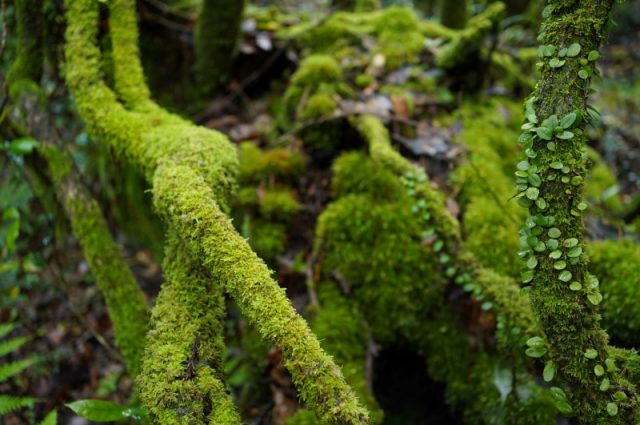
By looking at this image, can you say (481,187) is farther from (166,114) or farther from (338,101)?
(166,114)

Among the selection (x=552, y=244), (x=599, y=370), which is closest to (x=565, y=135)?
(x=552, y=244)

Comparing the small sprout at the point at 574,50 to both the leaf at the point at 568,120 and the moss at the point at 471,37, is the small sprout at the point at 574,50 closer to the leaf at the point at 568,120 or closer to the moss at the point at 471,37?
the leaf at the point at 568,120

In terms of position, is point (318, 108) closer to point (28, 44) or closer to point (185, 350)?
point (28, 44)

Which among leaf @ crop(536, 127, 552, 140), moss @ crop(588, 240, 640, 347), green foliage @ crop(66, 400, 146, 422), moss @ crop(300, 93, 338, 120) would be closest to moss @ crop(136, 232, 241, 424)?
green foliage @ crop(66, 400, 146, 422)

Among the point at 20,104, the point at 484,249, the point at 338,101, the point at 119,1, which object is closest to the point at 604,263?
the point at 484,249

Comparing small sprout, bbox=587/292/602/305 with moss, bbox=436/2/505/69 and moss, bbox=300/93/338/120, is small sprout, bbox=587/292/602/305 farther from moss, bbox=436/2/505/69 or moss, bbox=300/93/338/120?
moss, bbox=436/2/505/69

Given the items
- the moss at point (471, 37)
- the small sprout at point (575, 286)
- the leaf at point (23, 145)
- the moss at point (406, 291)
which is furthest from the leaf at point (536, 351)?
the leaf at point (23, 145)

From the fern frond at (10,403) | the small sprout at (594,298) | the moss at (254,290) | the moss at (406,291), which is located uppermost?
the small sprout at (594,298)
